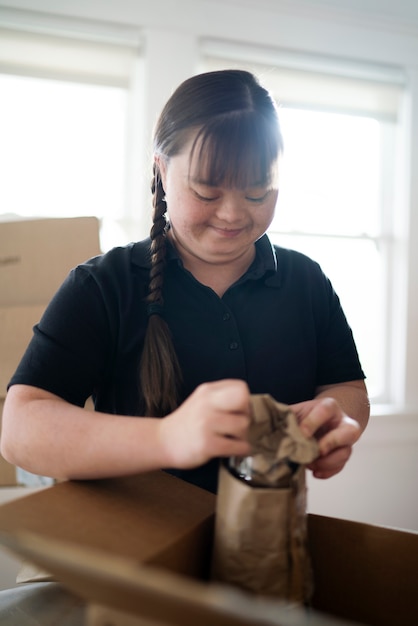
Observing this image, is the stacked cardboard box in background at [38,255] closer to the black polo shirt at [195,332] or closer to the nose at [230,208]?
the black polo shirt at [195,332]

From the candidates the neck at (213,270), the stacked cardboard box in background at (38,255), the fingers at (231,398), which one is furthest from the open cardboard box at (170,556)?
the stacked cardboard box in background at (38,255)

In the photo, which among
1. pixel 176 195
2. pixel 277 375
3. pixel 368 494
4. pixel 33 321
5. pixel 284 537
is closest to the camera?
pixel 284 537

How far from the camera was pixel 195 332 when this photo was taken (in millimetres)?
896

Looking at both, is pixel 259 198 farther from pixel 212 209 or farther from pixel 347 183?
pixel 347 183

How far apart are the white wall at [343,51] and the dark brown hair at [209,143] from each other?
1.61 m

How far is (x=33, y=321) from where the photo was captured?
4.73 ft

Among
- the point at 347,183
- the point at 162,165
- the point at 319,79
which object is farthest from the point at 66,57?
the point at 162,165

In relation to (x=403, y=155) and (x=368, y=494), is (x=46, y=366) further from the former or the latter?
(x=403, y=155)

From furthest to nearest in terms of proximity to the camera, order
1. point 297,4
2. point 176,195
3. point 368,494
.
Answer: point 368,494 → point 297,4 → point 176,195

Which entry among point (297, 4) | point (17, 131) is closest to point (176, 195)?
point (17, 131)

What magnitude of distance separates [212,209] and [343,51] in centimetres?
218

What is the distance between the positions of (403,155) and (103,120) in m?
1.44

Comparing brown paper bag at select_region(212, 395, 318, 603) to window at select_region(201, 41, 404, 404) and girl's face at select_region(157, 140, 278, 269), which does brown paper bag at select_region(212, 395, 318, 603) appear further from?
window at select_region(201, 41, 404, 404)

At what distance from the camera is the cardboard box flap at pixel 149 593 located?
1.00 feet
